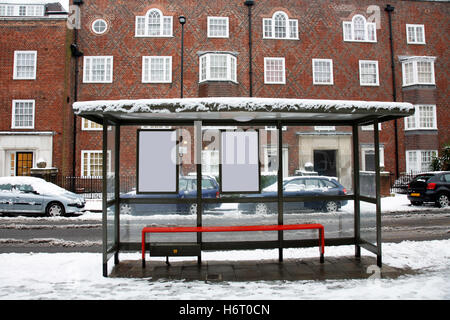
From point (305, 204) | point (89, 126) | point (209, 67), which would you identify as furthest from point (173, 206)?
point (89, 126)

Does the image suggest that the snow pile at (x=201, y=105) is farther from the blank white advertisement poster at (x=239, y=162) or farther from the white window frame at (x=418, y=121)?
the white window frame at (x=418, y=121)

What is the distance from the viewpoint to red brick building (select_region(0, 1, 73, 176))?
22.4m

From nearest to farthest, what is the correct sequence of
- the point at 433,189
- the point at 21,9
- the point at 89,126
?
1. the point at 433,189
2. the point at 89,126
3. the point at 21,9

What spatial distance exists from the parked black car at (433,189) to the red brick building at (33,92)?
2057cm

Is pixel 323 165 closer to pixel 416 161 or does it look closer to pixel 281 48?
pixel 281 48

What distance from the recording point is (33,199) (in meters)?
14.4

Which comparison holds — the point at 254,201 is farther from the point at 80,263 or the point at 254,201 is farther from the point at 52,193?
the point at 52,193

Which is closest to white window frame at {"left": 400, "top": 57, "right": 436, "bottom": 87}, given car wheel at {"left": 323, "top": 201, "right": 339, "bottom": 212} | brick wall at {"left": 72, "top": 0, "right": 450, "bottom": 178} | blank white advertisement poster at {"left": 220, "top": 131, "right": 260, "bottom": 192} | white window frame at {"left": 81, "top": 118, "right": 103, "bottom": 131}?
brick wall at {"left": 72, "top": 0, "right": 450, "bottom": 178}

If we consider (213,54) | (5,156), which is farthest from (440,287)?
(5,156)

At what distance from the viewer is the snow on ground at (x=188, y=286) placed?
5129 millimetres

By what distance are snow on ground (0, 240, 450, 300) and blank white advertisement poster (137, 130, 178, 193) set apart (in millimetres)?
1917

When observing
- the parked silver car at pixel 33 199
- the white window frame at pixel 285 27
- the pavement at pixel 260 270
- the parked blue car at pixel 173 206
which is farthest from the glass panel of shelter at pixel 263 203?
the white window frame at pixel 285 27

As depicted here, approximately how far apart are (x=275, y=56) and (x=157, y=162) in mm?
19012

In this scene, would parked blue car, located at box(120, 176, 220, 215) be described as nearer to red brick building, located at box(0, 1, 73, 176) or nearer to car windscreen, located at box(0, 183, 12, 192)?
car windscreen, located at box(0, 183, 12, 192)
